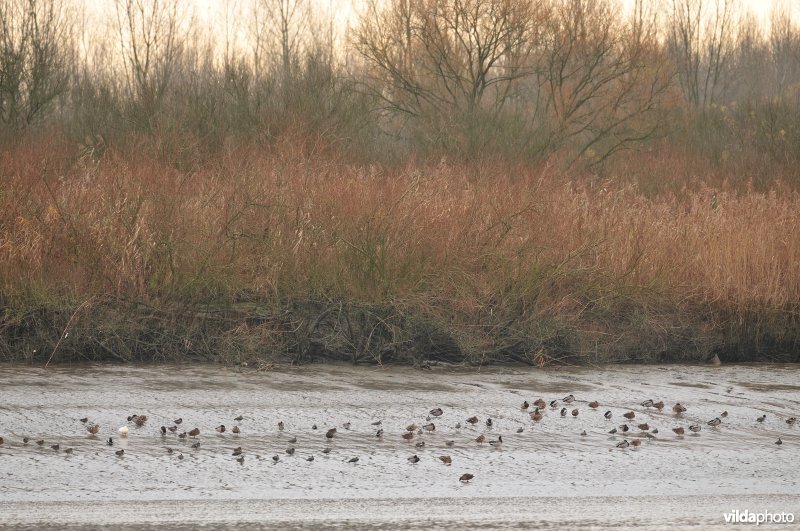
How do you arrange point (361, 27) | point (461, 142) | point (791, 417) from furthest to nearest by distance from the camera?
point (361, 27), point (461, 142), point (791, 417)

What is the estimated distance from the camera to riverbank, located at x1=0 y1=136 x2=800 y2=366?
33.8 feet

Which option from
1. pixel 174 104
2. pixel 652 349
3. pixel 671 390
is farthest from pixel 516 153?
pixel 671 390

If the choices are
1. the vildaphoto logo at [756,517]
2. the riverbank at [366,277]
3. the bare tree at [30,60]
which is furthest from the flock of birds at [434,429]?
the bare tree at [30,60]

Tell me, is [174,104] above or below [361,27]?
below

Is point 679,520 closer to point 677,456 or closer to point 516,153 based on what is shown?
point 677,456

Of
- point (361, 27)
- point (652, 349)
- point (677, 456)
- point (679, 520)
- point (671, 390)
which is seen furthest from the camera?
point (361, 27)

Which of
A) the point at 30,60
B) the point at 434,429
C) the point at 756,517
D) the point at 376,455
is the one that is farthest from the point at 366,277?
the point at 30,60

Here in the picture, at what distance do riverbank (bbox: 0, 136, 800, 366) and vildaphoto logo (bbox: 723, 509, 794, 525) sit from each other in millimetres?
5382

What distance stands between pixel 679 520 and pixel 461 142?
17.0 metres

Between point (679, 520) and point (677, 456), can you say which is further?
point (677, 456)

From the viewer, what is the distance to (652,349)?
11172mm

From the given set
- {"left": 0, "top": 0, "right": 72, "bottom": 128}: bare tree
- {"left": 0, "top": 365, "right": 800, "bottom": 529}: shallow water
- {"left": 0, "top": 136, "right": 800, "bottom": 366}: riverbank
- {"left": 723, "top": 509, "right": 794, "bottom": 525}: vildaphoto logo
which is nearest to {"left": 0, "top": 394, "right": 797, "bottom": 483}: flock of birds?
{"left": 0, "top": 365, "right": 800, "bottom": 529}: shallow water

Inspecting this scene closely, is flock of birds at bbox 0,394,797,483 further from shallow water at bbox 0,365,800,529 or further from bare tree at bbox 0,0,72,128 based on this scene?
bare tree at bbox 0,0,72,128

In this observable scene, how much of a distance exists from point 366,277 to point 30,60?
1265 cm
